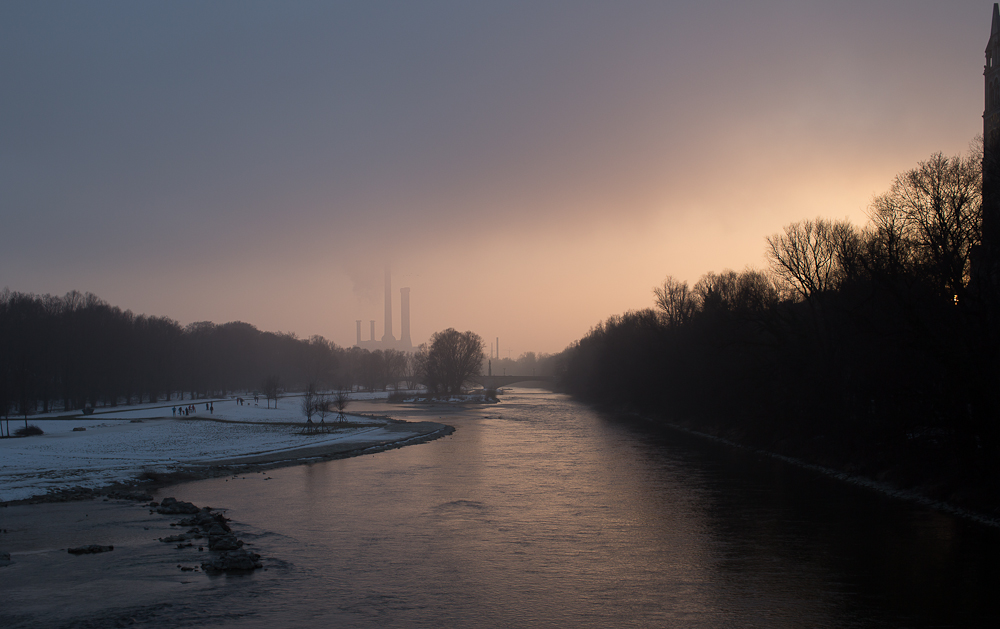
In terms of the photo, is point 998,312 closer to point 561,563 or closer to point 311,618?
point 561,563

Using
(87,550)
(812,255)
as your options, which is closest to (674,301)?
(812,255)

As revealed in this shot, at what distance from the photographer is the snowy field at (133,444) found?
31547mm

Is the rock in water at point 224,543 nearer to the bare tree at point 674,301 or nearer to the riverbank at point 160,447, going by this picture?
the riverbank at point 160,447

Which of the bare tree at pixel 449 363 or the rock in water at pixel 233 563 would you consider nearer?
the rock in water at pixel 233 563

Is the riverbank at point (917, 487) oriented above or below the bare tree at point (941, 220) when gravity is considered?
below

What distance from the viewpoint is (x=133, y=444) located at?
46094 mm

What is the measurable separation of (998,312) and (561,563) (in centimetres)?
1871

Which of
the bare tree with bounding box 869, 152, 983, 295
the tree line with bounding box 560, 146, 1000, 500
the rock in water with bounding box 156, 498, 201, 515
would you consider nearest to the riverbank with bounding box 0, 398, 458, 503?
the rock in water with bounding box 156, 498, 201, 515

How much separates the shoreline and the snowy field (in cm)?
87

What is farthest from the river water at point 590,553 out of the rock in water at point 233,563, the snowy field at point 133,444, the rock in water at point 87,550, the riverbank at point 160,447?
the snowy field at point 133,444

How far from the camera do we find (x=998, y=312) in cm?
2258

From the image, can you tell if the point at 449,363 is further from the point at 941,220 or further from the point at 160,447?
the point at 941,220

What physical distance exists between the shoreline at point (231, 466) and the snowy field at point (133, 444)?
0.87 meters

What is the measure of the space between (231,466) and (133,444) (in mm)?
14743
